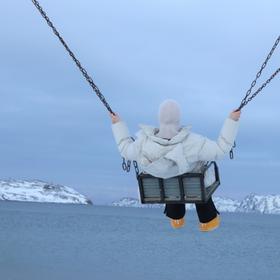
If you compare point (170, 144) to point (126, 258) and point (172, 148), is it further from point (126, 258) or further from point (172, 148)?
point (126, 258)

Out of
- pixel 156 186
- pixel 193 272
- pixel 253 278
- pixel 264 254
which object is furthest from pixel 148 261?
pixel 156 186

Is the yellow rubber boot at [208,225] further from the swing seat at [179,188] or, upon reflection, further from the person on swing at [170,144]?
the person on swing at [170,144]

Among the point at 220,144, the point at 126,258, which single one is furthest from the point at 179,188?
the point at 126,258

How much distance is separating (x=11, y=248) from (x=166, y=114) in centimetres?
9966

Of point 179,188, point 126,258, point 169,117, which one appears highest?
point 169,117

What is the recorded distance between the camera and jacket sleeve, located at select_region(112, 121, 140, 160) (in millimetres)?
7539

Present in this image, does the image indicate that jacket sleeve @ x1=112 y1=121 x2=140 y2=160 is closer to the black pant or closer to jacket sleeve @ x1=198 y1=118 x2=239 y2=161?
jacket sleeve @ x1=198 y1=118 x2=239 y2=161

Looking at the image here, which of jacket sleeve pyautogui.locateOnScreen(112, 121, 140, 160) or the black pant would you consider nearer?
jacket sleeve pyautogui.locateOnScreen(112, 121, 140, 160)

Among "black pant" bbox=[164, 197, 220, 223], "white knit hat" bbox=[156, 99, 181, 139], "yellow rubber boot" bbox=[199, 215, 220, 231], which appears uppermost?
"white knit hat" bbox=[156, 99, 181, 139]

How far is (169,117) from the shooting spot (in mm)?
7242

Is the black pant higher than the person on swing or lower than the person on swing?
lower

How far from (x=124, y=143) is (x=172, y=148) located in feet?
1.98

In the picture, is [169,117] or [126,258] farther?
[126,258]

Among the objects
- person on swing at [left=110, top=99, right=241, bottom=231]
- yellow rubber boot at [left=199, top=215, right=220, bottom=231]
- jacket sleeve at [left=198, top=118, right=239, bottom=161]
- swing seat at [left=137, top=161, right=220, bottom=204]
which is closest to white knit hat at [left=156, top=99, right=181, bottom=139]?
person on swing at [left=110, top=99, right=241, bottom=231]
